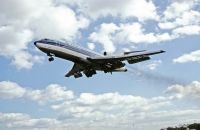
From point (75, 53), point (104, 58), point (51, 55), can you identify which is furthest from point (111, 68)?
point (51, 55)

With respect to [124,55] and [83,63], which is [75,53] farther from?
[124,55]

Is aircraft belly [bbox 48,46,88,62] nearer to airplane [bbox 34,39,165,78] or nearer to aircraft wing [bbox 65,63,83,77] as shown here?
airplane [bbox 34,39,165,78]

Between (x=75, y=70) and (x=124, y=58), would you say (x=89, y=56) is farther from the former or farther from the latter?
(x=75, y=70)

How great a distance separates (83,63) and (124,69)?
12.7 meters

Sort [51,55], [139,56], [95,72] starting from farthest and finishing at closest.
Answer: [95,72], [139,56], [51,55]

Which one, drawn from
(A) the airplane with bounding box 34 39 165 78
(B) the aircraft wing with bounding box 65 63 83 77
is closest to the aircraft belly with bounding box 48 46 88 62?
(A) the airplane with bounding box 34 39 165 78

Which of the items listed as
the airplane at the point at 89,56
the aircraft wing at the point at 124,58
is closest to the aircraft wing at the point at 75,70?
the airplane at the point at 89,56

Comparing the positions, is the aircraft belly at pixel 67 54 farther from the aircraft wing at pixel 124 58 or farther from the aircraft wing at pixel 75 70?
the aircraft wing at pixel 75 70

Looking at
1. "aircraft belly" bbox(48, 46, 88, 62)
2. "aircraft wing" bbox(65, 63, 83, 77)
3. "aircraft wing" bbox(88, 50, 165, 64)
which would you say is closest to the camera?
"aircraft belly" bbox(48, 46, 88, 62)

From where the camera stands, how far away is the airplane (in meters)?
88.0

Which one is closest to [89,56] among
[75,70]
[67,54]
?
[67,54]

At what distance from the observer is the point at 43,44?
287 ft

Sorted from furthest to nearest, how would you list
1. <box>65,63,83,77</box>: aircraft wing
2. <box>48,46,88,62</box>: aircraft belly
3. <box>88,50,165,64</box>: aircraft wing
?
<box>65,63,83,77</box>: aircraft wing → <box>88,50,165,64</box>: aircraft wing → <box>48,46,88,62</box>: aircraft belly

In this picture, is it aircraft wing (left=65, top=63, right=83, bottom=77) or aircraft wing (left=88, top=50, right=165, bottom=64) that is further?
aircraft wing (left=65, top=63, right=83, bottom=77)
